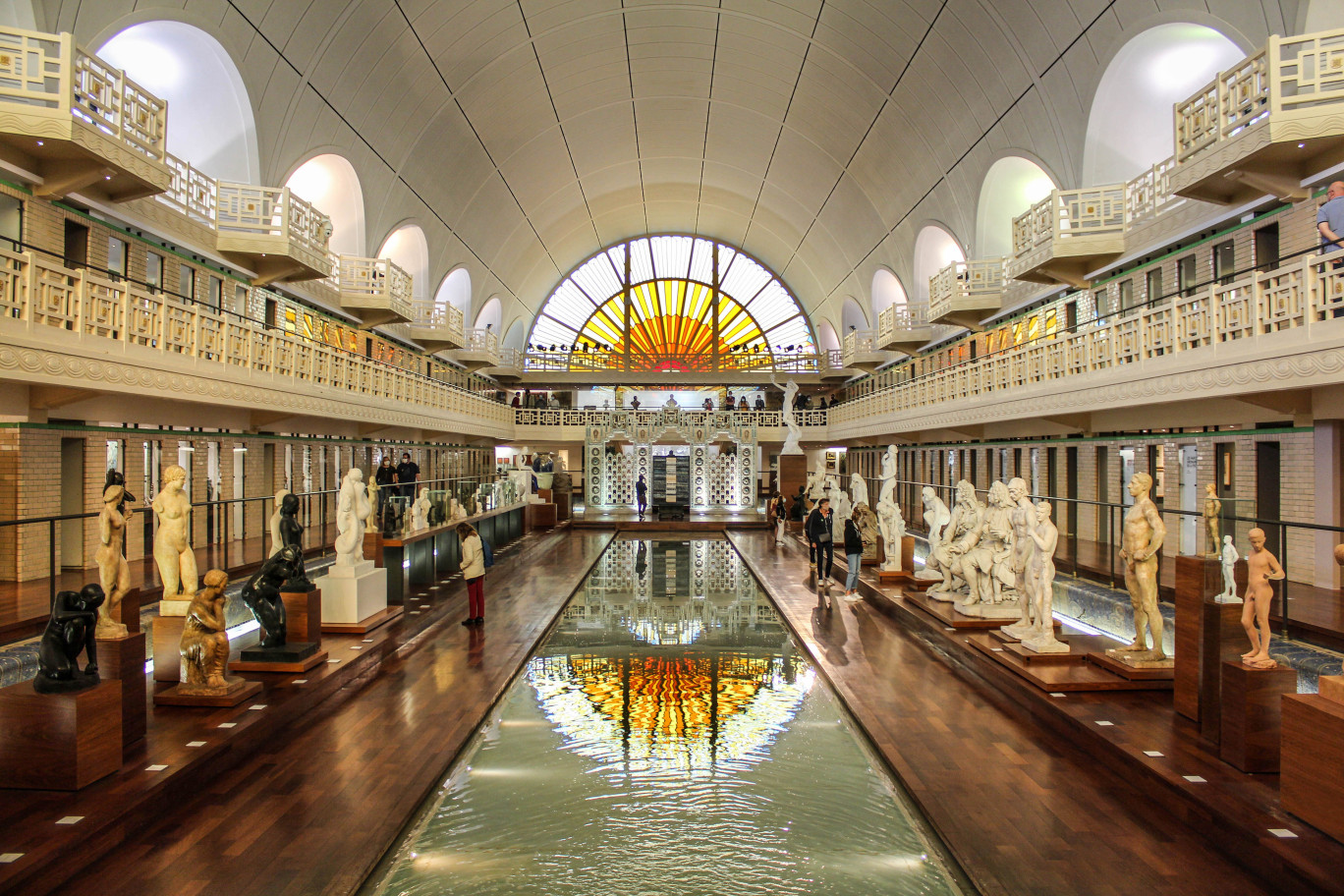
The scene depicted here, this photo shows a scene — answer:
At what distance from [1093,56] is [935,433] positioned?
12.7 metres

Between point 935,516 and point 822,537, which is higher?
point 935,516

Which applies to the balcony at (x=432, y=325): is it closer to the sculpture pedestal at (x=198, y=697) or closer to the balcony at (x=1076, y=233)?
the balcony at (x=1076, y=233)

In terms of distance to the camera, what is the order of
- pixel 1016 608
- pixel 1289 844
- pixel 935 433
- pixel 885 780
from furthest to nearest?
pixel 935 433 → pixel 1016 608 → pixel 885 780 → pixel 1289 844

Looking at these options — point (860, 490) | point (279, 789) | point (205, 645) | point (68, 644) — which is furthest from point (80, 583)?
point (860, 490)

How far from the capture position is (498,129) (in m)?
25.4

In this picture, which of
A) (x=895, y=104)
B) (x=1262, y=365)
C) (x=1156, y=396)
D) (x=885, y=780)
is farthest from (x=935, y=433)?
(x=885, y=780)

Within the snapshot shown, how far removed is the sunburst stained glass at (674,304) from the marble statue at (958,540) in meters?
32.7

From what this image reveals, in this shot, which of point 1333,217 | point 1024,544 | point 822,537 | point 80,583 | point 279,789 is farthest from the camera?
point 822,537

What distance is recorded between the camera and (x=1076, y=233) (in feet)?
45.8

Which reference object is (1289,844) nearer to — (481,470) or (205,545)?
(205,545)

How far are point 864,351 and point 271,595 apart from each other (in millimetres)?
26113

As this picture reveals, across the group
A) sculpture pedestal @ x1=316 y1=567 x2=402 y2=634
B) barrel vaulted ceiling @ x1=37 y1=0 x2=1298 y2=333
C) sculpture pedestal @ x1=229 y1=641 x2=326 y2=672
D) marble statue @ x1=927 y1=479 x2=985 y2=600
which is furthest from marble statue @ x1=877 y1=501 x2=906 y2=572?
sculpture pedestal @ x1=229 y1=641 x2=326 y2=672

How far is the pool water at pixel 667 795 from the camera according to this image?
4.24 metres

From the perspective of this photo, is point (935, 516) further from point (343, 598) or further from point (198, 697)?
point (198, 697)
